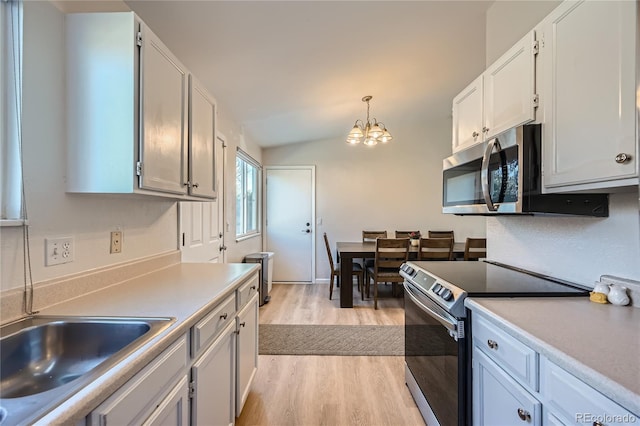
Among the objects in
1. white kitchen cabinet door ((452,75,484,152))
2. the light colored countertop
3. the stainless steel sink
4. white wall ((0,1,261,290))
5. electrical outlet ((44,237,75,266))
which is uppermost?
white kitchen cabinet door ((452,75,484,152))

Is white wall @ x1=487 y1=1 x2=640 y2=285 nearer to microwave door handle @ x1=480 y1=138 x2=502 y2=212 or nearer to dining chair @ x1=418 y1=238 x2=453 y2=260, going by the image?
microwave door handle @ x1=480 y1=138 x2=502 y2=212

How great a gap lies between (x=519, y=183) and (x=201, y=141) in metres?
1.74

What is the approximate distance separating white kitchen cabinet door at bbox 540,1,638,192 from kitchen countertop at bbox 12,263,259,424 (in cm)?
155

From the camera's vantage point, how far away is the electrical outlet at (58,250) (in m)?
1.15

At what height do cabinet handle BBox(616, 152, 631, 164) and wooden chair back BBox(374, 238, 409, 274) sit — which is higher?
cabinet handle BBox(616, 152, 631, 164)

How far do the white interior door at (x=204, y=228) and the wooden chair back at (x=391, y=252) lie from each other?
6.05ft

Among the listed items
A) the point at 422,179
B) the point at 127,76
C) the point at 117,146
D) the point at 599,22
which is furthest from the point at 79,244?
the point at 422,179

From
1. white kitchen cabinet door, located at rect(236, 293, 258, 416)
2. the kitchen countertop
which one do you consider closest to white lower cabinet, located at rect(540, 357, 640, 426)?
the kitchen countertop

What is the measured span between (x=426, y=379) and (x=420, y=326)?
0.28 meters

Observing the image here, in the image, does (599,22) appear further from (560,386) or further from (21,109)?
(21,109)

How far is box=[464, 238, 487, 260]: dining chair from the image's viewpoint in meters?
3.68

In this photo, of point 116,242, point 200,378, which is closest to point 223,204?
point 116,242

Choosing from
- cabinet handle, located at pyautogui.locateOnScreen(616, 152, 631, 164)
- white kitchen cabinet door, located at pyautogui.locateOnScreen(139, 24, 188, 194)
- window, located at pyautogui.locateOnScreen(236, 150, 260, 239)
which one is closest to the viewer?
cabinet handle, located at pyautogui.locateOnScreen(616, 152, 631, 164)

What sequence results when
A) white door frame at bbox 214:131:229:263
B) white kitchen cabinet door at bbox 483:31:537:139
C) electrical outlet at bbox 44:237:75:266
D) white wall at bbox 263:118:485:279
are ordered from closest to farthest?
electrical outlet at bbox 44:237:75:266, white kitchen cabinet door at bbox 483:31:537:139, white door frame at bbox 214:131:229:263, white wall at bbox 263:118:485:279
